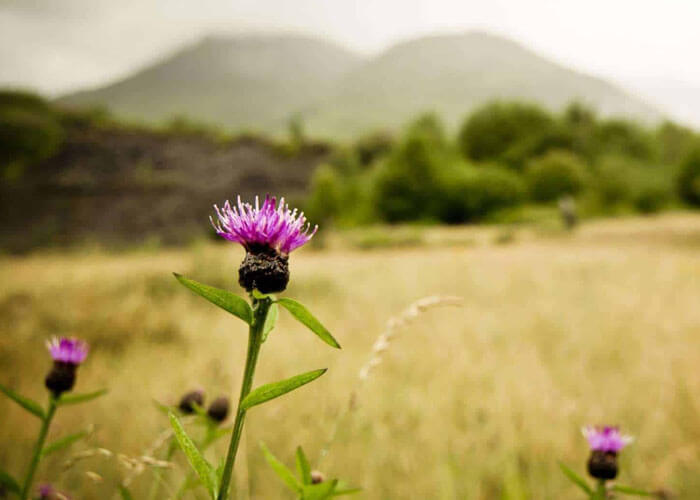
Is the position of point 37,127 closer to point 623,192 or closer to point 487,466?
point 487,466

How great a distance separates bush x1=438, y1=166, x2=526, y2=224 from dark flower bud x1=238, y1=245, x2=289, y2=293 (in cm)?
2099

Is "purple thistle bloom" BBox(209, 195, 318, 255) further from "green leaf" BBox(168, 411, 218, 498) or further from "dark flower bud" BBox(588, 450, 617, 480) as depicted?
"dark flower bud" BBox(588, 450, 617, 480)

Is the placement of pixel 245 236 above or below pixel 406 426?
above

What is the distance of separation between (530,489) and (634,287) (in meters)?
4.52

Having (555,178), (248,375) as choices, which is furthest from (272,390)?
(555,178)

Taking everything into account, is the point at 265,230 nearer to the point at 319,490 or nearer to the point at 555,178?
the point at 319,490

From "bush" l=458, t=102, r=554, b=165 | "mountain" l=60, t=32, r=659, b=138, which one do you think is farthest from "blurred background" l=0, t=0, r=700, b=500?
"mountain" l=60, t=32, r=659, b=138

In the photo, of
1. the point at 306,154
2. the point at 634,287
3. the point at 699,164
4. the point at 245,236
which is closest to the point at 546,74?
the point at 699,164

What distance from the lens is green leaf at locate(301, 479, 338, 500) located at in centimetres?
47

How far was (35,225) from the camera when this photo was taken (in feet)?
48.2

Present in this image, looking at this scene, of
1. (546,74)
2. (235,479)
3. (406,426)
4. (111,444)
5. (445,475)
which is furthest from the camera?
(546,74)

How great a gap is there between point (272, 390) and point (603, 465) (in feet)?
2.25

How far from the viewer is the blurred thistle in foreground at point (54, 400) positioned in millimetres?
679

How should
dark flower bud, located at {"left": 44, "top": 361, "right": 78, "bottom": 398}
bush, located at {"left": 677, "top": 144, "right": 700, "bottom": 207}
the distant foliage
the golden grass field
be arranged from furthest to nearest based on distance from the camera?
bush, located at {"left": 677, "top": 144, "right": 700, "bottom": 207}, the distant foliage, the golden grass field, dark flower bud, located at {"left": 44, "top": 361, "right": 78, "bottom": 398}
